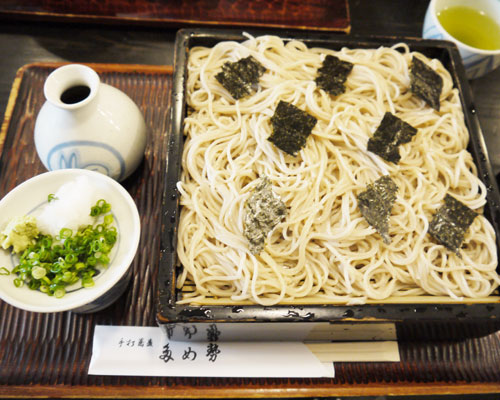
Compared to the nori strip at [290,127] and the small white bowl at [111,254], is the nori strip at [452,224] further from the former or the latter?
the small white bowl at [111,254]

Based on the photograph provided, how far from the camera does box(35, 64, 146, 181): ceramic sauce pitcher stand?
1.58m

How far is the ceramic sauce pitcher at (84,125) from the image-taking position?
5.20ft

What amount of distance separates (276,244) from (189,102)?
2.65 ft

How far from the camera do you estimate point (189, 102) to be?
6.14 feet

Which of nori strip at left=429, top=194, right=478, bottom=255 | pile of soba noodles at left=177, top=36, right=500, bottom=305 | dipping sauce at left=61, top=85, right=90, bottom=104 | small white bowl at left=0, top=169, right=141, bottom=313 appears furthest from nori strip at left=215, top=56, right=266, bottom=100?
nori strip at left=429, top=194, right=478, bottom=255

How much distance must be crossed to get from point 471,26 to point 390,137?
47.1 inches

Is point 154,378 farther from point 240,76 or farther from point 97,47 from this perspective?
point 97,47

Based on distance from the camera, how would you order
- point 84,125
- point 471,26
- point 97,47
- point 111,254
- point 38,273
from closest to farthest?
1. point 38,273
2. point 111,254
3. point 84,125
4. point 471,26
5. point 97,47

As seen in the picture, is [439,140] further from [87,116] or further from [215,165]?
[87,116]

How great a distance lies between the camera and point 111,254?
1498 mm

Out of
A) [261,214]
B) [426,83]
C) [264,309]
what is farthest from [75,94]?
[426,83]

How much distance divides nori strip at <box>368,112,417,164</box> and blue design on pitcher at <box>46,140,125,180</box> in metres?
1.16

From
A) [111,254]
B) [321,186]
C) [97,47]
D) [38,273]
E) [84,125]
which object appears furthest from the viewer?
[97,47]

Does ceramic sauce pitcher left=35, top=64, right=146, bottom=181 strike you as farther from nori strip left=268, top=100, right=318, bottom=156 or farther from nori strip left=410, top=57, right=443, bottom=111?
nori strip left=410, top=57, right=443, bottom=111
